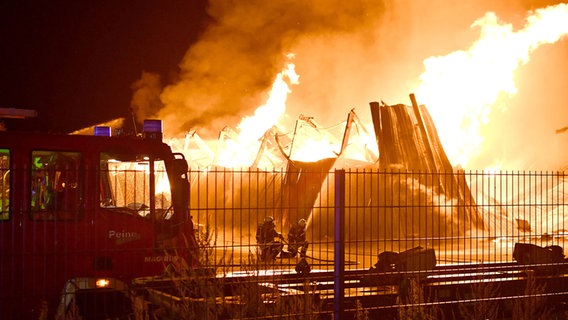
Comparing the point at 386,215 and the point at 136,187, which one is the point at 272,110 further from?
the point at 136,187

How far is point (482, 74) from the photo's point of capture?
30562mm

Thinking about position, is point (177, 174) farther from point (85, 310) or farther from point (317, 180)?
point (317, 180)

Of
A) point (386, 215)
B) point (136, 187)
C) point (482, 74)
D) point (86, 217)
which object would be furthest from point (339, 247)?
point (482, 74)

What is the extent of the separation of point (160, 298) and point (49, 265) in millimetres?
1476

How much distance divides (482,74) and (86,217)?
25.0 m

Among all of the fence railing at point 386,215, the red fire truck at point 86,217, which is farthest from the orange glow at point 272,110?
the red fire truck at point 86,217

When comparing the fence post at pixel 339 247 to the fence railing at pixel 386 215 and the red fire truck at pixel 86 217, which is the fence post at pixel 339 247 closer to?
the fence railing at pixel 386 215

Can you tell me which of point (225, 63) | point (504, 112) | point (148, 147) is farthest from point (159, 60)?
point (148, 147)

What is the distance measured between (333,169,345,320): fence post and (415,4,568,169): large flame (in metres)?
23.7

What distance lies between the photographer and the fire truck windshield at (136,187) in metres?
8.45

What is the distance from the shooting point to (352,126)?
96.6 ft

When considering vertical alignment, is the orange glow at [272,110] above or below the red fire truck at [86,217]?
above

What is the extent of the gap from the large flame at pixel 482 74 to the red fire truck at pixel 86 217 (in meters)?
23.2

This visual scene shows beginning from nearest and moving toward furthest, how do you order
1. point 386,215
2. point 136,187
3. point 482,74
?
point 136,187 < point 386,215 < point 482,74
